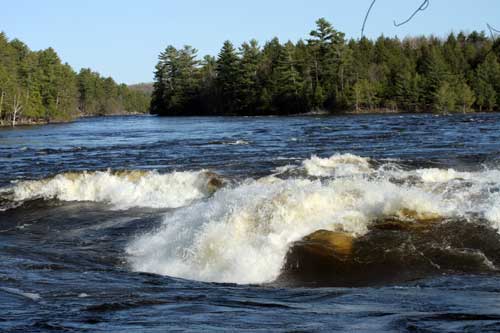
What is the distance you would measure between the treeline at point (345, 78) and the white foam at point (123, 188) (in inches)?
2515

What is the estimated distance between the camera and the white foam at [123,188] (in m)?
19.1

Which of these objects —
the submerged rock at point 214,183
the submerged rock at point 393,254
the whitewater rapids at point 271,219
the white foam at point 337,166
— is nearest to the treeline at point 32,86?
the white foam at point 337,166

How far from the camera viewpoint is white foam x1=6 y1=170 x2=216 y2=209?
1912cm

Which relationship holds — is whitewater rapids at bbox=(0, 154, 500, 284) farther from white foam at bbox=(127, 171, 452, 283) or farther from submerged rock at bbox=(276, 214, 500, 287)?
submerged rock at bbox=(276, 214, 500, 287)

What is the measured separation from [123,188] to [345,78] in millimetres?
80618

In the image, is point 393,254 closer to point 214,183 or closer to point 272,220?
point 272,220

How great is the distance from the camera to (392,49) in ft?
344

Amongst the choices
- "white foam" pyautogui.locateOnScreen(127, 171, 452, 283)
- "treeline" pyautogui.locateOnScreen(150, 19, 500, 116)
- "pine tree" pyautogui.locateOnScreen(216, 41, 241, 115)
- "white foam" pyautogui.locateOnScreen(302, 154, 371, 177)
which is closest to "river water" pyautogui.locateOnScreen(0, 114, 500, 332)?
"white foam" pyautogui.locateOnScreen(127, 171, 452, 283)

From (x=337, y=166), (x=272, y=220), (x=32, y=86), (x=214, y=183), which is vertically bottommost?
(x=214, y=183)

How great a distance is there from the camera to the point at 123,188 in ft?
64.9

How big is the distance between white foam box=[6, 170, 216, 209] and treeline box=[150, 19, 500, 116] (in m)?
63.9

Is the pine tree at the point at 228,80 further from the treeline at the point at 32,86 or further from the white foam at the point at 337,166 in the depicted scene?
the white foam at the point at 337,166

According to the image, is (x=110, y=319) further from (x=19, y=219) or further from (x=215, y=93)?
(x=215, y=93)

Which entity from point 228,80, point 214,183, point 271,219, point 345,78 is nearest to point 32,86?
point 228,80
